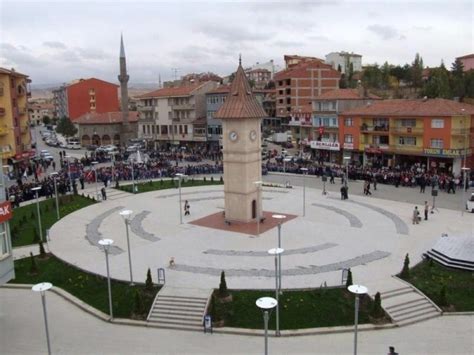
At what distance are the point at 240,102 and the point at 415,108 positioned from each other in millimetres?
30990

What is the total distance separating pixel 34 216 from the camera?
124ft

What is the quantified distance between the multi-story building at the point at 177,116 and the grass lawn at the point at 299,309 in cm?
5863

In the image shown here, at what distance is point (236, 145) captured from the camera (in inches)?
1299

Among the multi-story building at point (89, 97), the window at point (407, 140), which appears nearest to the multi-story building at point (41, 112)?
the multi-story building at point (89, 97)

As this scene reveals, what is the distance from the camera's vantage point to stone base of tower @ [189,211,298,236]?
32656 millimetres

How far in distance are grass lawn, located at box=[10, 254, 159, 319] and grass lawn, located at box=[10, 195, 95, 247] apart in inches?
208

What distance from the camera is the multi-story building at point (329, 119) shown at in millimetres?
63812

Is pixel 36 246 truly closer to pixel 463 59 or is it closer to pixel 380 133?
pixel 380 133

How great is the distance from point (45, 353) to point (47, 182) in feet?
106

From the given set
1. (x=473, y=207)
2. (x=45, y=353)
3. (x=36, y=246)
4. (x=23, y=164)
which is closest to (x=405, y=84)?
(x=473, y=207)

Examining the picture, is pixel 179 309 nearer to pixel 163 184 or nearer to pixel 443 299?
pixel 443 299

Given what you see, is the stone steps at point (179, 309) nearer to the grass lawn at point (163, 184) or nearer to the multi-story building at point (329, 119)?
the grass lawn at point (163, 184)

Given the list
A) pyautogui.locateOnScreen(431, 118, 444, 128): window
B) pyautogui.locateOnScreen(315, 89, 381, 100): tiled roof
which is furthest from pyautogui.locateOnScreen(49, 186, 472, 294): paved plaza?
pyautogui.locateOnScreen(315, 89, 381, 100): tiled roof

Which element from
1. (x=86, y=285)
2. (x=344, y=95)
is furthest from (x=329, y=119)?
(x=86, y=285)
